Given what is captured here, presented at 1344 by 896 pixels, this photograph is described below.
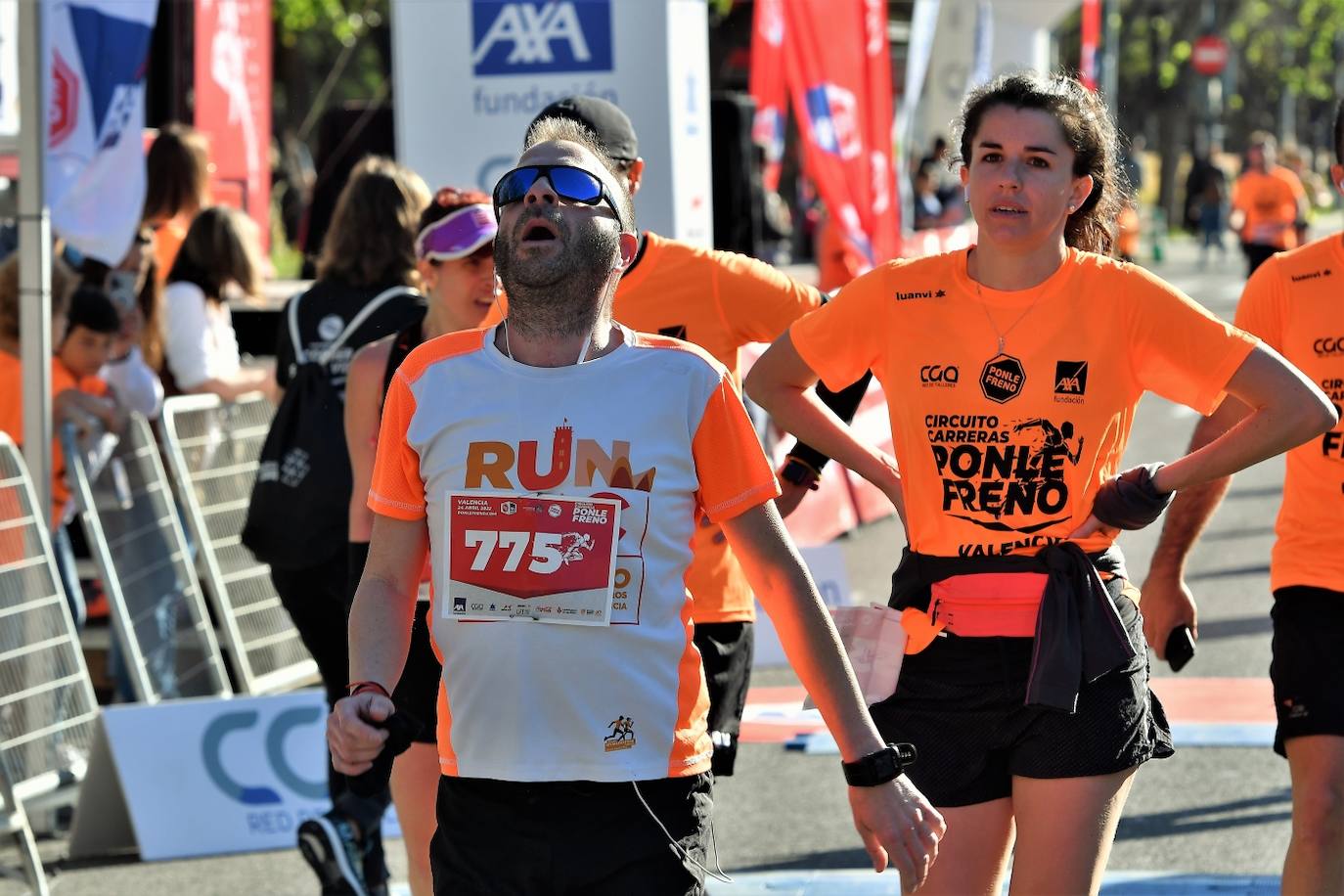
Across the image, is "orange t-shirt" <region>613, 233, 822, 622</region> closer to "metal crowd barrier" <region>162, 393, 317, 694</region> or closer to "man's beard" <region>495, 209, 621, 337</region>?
"man's beard" <region>495, 209, 621, 337</region>

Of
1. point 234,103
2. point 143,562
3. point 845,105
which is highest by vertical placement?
point 234,103

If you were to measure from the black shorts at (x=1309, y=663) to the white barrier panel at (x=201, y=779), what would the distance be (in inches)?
130

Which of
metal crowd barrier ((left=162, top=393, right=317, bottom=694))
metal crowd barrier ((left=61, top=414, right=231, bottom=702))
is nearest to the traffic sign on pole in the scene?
metal crowd barrier ((left=162, top=393, right=317, bottom=694))

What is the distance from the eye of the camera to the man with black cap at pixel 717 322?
4.44 meters

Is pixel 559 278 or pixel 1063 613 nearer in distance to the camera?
pixel 559 278

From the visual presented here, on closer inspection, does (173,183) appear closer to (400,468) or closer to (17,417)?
(17,417)

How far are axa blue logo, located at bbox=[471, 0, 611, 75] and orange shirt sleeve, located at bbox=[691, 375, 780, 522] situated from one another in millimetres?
4170

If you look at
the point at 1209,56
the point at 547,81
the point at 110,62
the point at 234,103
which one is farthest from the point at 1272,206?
the point at 1209,56

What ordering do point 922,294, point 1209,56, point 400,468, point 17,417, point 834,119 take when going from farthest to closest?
point 1209,56 < point 834,119 < point 17,417 < point 922,294 < point 400,468

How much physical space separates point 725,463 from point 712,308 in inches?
63.6

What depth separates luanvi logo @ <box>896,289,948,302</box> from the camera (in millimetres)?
3900

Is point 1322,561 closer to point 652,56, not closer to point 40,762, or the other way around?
point 652,56

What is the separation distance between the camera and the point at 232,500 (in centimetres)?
811

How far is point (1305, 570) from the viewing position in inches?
170
